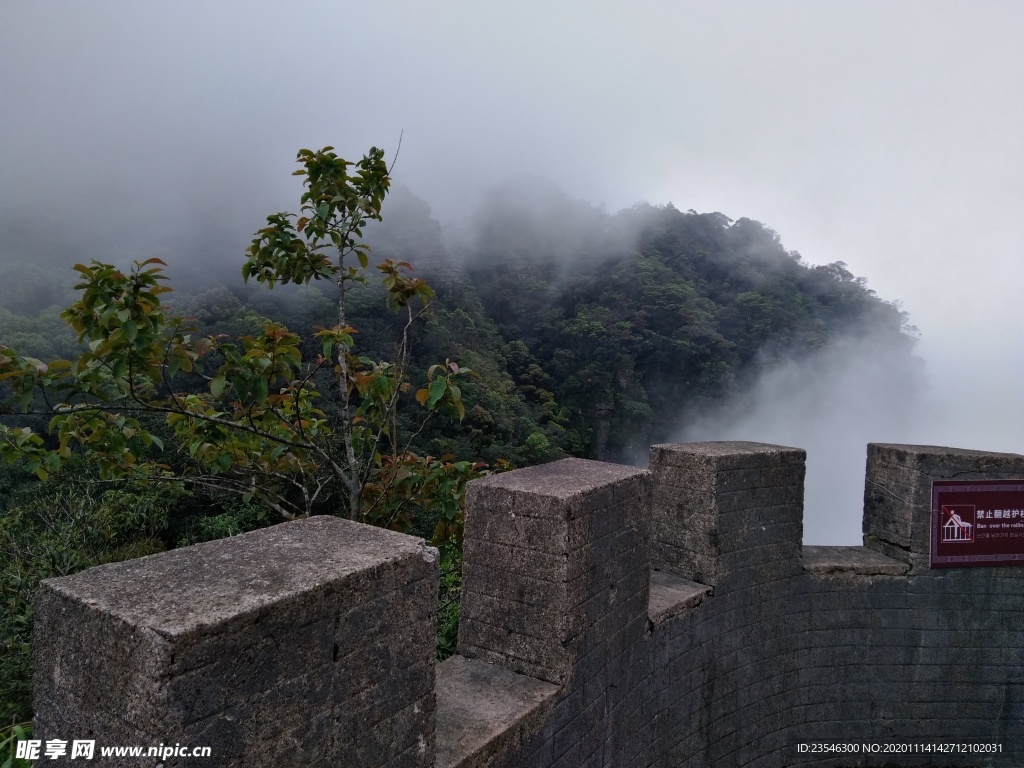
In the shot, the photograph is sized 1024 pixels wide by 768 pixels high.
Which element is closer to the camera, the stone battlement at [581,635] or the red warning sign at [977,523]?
the stone battlement at [581,635]

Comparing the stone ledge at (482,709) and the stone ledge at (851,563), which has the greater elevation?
the stone ledge at (482,709)

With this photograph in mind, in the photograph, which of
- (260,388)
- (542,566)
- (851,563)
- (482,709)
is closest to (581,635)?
(542,566)

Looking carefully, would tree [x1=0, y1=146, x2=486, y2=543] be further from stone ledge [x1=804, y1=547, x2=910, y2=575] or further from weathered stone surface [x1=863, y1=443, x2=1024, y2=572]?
weathered stone surface [x1=863, y1=443, x2=1024, y2=572]

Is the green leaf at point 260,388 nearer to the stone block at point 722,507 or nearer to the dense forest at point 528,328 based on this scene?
the dense forest at point 528,328

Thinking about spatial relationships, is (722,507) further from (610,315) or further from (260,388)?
(610,315)

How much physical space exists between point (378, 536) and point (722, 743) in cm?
291

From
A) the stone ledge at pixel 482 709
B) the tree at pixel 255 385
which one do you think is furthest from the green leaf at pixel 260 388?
the stone ledge at pixel 482 709

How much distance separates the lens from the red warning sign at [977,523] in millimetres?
4238

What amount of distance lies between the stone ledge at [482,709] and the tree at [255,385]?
97 centimetres

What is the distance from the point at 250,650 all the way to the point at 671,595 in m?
2.58

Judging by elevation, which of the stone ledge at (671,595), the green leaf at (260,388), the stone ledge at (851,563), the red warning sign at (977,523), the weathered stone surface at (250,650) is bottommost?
the stone ledge at (851,563)

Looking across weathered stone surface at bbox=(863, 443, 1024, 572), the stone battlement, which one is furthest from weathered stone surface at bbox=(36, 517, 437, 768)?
weathered stone surface at bbox=(863, 443, 1024, 572)

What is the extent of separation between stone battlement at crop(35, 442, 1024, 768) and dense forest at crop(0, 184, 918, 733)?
112cm

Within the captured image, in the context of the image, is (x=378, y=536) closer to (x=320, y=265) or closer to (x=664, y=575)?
(x=320, y=265)
